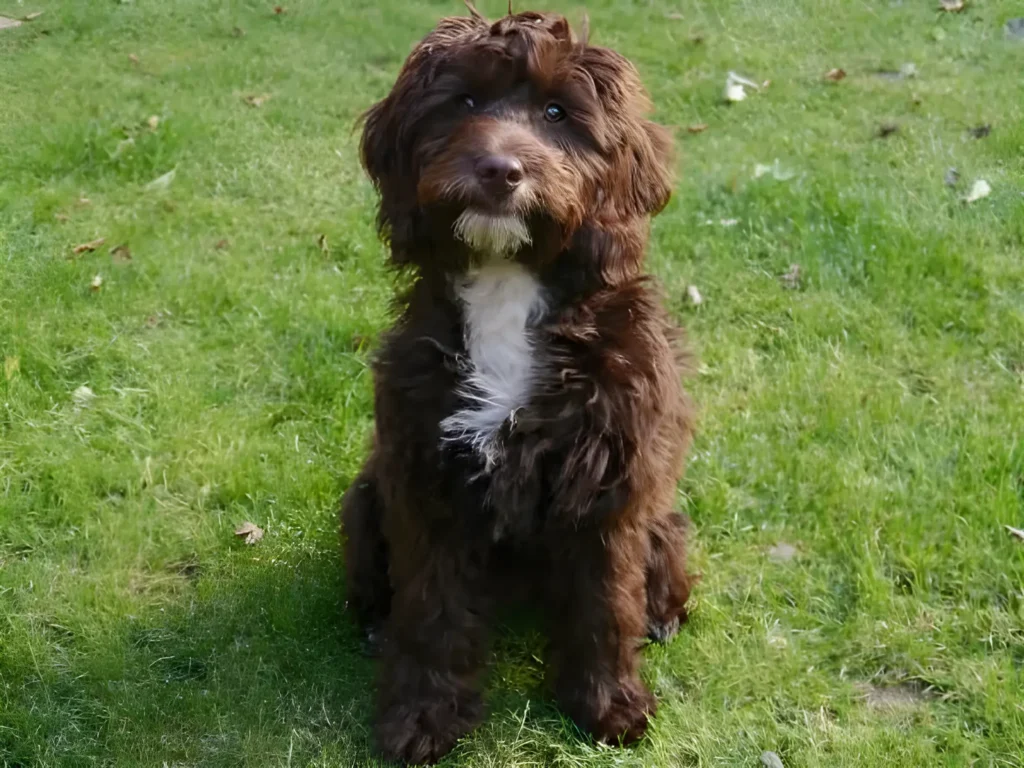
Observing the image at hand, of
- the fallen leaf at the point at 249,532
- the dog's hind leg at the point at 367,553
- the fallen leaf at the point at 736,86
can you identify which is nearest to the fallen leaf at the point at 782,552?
the dog's hind leg at the point at 367,553

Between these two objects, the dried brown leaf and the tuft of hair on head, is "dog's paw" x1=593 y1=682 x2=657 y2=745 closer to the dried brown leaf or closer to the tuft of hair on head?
the tuft of hair on head

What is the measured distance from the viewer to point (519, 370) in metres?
2.44

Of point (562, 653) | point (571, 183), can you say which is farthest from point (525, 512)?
point (571, 183)

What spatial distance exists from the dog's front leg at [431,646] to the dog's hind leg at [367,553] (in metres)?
0.23

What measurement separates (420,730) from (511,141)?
156cm

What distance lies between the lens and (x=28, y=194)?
214 inches

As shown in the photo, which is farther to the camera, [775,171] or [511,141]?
[775,171]

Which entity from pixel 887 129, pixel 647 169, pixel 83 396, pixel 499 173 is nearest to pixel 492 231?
pixel 499 173

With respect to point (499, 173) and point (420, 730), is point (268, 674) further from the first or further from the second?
point (499, 173)

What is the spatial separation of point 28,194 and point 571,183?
4.29 metres

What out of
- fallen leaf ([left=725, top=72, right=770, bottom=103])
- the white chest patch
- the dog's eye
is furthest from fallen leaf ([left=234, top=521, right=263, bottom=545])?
fallen leaf ([left=725, top=72, right=770, bottom=103])

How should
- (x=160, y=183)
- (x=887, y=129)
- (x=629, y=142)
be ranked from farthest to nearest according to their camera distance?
(x=887, y=129) < (x=160, y=183) < (x=629, y=142)

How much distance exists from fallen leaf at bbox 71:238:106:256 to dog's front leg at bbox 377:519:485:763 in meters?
3.11

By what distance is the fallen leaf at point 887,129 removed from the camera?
229 inches
